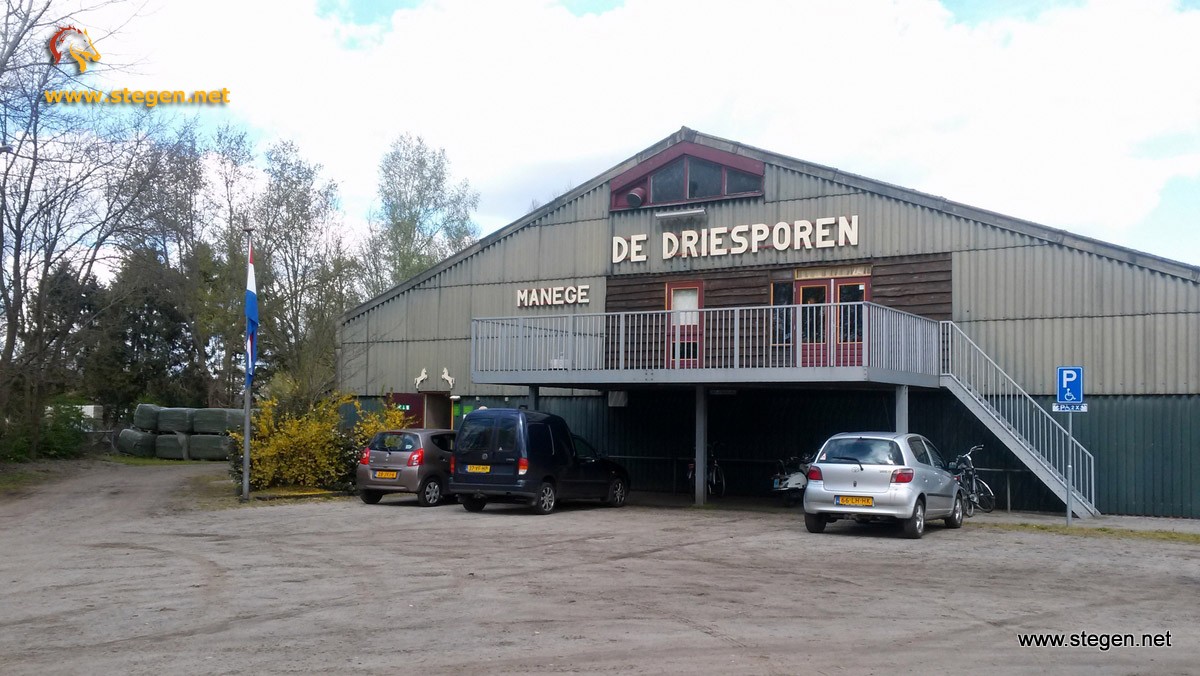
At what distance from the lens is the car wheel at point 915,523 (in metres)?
14.4

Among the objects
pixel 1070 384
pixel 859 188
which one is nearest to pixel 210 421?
pixel 859 188

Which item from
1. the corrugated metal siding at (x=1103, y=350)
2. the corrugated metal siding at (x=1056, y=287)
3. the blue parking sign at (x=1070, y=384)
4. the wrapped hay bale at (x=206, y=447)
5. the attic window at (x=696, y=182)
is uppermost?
the attic window at (x=696, y=182)

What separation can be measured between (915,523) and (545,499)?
6.31 metres

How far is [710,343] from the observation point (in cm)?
1972

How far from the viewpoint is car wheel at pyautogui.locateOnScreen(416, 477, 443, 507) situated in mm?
18953

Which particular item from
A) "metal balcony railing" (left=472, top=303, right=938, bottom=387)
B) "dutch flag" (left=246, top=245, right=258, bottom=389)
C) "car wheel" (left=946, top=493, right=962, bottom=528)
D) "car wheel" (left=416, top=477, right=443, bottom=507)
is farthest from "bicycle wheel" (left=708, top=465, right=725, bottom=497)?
"dutch flag" (left=246, top=245, right=258, bottom=389)

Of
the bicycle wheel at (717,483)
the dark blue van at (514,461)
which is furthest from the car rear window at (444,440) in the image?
the bicycle wheel at (717,483)

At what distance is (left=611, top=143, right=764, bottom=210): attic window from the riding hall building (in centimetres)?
5

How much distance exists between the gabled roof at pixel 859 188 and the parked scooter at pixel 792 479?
18.4ft

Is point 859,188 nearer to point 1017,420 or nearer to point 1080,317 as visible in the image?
point 1080,317

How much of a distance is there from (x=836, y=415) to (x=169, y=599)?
14922 mm

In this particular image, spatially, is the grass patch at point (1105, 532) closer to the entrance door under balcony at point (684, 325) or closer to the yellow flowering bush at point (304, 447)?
the entrance door under balcony at point (684, 325)

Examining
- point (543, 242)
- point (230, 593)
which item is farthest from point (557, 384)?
point (230, 593)

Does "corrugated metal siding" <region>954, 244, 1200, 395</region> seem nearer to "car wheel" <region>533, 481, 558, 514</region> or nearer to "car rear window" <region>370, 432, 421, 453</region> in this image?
"car wheel" <region>533, 481, 558, 514</region>
